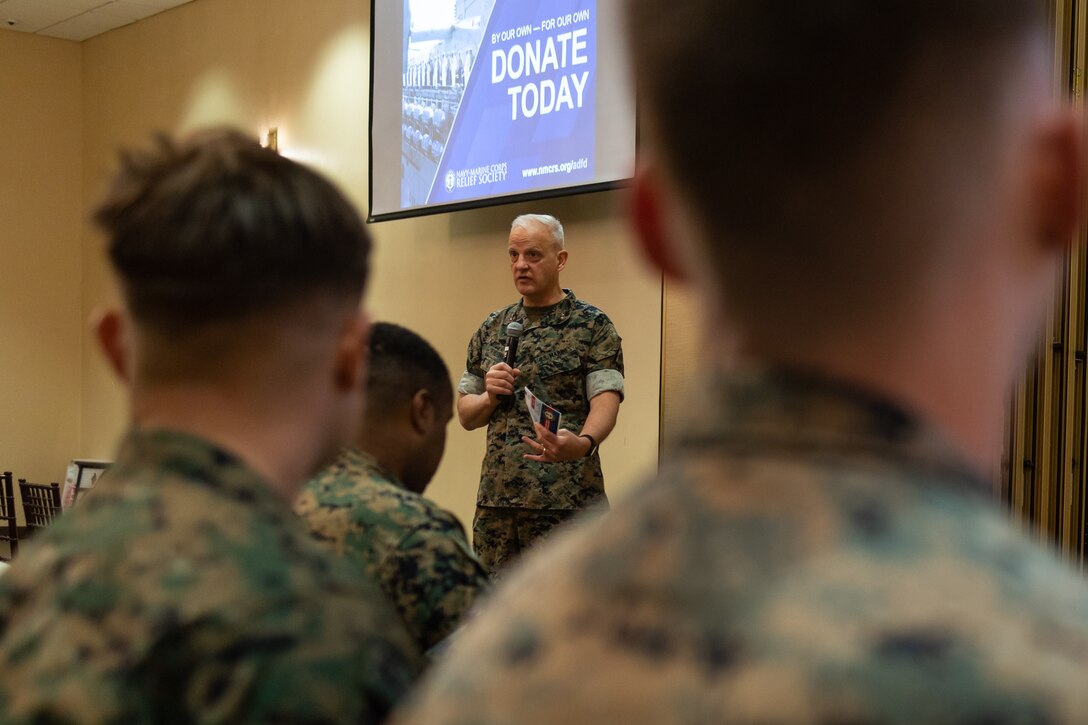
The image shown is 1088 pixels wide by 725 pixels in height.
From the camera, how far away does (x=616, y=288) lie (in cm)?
519

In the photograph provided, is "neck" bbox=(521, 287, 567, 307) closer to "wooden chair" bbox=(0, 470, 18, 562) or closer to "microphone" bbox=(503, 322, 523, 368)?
"microphone" bbox=(503, 322, 523, 368)

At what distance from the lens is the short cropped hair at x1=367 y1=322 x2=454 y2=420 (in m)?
1.80

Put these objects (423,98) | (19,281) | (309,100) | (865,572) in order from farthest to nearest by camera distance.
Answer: (19,281), (309,100), (423,98), (865,572)

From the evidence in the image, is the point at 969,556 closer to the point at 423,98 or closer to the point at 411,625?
the point at 411,625

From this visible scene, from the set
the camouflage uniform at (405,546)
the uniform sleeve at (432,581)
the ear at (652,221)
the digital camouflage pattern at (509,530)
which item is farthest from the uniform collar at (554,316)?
the ear at (652,221)

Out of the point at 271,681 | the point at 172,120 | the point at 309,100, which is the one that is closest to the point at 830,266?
the point at 271,681

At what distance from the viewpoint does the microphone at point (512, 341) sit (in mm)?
3859

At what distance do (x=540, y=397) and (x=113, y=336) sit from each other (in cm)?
287

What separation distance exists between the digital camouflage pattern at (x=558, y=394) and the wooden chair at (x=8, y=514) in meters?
4.20

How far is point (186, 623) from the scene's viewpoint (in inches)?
30.2

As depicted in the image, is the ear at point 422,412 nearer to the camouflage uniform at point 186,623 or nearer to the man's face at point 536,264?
the camouflage uniform at point 186,623

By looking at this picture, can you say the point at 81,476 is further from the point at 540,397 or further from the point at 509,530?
the point at 540,397

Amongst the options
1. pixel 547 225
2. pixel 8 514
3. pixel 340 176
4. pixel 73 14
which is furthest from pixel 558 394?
pixel 73 14

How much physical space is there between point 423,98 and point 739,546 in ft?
18.4
